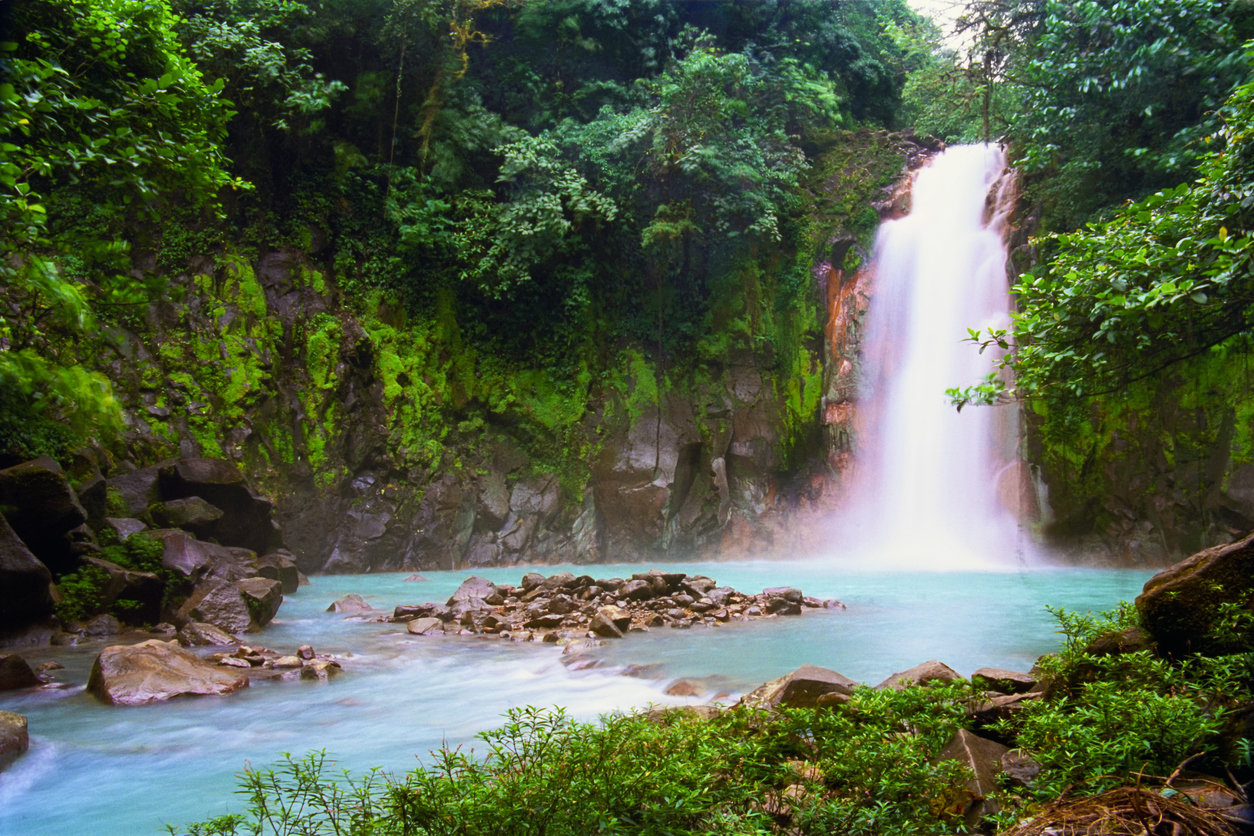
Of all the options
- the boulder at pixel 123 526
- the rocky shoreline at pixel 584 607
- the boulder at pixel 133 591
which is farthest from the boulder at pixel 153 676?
the boulder at pixel 123 526

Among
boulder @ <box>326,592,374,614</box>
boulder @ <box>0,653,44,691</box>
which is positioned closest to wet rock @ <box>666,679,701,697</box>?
boulder @ <box>0,653,44,691</box>

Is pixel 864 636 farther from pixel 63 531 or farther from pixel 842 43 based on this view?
pixel 842 43

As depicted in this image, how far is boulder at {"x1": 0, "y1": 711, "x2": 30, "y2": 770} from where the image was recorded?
4.19 meters

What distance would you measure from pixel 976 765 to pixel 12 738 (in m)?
5.15

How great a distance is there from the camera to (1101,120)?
13070mm

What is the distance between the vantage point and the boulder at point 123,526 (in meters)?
8.71

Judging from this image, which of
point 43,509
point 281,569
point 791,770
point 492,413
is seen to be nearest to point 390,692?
point 791,770

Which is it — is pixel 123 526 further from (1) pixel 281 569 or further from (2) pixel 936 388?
(2) pixel 936 388

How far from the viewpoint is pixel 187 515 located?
10.1 meters

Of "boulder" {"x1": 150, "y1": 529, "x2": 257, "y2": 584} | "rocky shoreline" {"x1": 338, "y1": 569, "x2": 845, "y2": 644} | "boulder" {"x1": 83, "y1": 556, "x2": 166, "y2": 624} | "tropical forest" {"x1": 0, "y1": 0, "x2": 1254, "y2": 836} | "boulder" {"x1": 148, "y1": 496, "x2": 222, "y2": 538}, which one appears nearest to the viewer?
"tropical forest" {"x1": 0, "y1": 0, "x2": 1254, "y2": 836}

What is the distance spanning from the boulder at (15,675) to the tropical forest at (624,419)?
0.03 meters

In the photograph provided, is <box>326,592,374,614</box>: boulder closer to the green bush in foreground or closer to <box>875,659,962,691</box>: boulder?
the green bush in foreground

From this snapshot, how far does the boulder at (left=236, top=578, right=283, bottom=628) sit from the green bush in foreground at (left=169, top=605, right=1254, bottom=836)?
541 centimetres

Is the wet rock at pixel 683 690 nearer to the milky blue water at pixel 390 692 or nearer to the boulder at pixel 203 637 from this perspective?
the milky blue water at pixel 390 692
